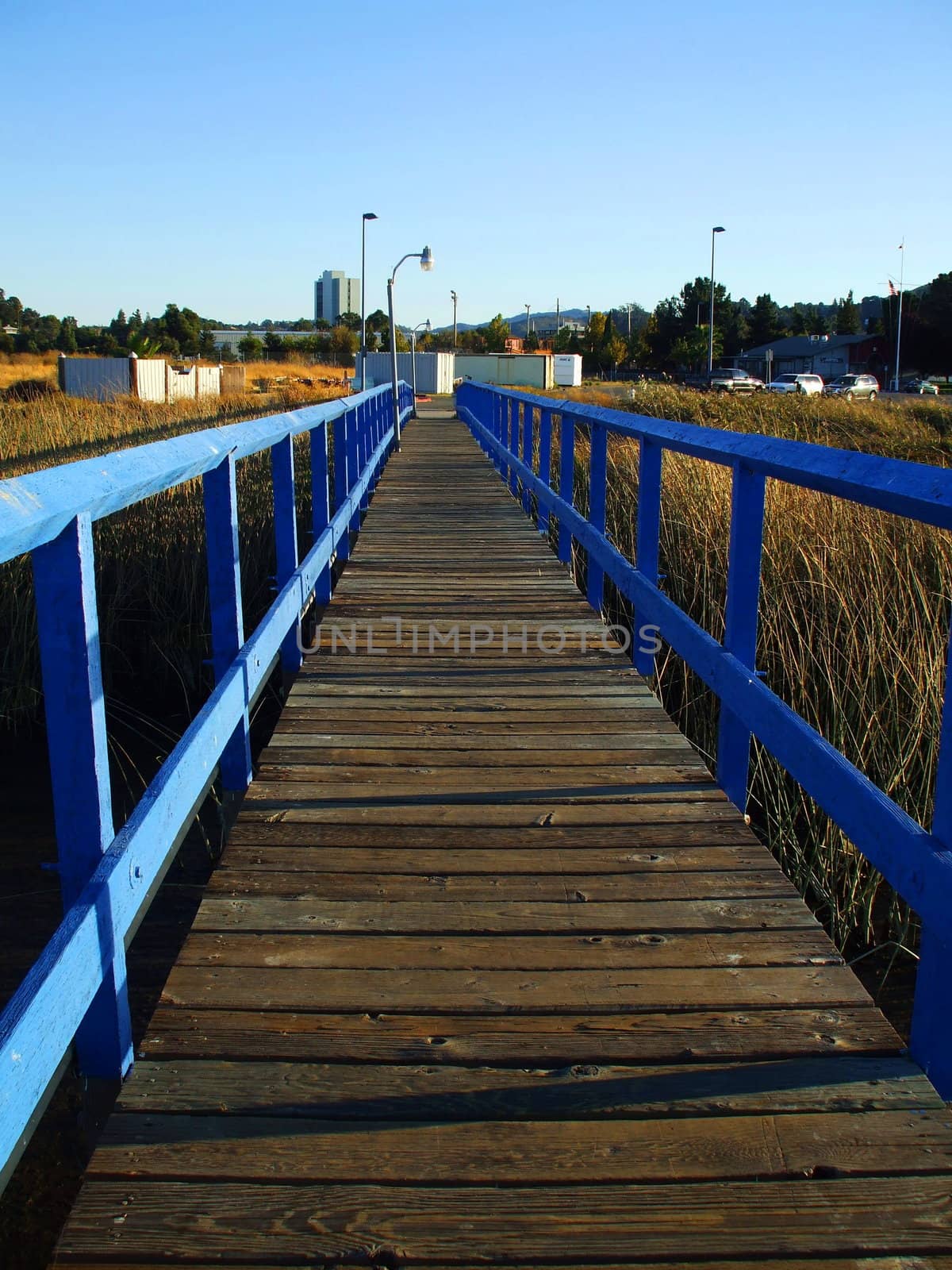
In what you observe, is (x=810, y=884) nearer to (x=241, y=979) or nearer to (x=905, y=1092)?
(x=905, y=1092)

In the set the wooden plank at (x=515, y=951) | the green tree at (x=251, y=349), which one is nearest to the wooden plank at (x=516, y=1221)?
the wooden plank at (x=515, y=951)

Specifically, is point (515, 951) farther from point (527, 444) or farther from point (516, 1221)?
point (527, 444)

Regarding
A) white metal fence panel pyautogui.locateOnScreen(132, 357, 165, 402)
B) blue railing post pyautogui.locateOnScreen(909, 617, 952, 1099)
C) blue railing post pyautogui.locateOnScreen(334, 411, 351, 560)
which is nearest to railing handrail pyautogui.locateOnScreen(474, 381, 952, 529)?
blue railing post pyautogui.locateOnScreen(909, 617, 952, 1099)

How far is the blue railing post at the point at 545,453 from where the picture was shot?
8.52 meters

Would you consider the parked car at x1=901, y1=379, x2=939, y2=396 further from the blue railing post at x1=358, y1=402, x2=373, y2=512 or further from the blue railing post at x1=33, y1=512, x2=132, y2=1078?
the blue railing post at x1=33, y1=512, x2=132, y2=1078

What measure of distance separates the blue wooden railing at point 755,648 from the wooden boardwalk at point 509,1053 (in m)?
0.22

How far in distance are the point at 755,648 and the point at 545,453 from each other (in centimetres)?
552

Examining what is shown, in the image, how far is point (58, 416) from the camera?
12.7m

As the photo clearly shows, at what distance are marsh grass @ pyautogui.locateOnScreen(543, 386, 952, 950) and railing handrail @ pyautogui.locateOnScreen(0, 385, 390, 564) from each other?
7.24ft

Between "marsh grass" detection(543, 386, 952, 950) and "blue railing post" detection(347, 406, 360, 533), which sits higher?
"blue railing post" detection(347, 406, 360, 533)

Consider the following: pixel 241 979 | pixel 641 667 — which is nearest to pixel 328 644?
pixel 641 667

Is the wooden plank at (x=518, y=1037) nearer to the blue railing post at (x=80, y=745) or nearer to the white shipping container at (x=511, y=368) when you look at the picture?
the blue railing post at (x=80, y=745)

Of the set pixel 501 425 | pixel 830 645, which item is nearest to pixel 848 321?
pixel 501 425

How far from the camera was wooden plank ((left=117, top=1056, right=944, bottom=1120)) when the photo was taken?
1.94 meters
